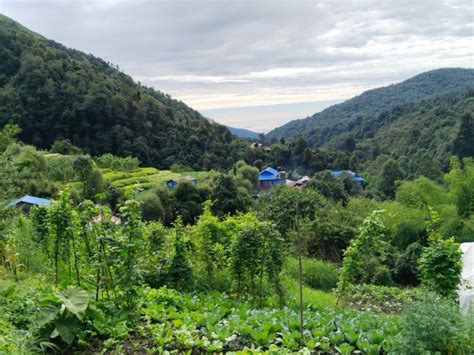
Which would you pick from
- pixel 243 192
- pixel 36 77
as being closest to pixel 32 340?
pixel 243 192

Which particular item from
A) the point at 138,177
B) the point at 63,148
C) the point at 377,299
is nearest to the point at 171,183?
the point at 138,177

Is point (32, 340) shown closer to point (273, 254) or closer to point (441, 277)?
point (273, 254)

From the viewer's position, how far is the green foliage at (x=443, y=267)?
4883 mm

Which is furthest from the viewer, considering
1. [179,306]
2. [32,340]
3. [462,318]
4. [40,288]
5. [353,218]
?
[353,218]

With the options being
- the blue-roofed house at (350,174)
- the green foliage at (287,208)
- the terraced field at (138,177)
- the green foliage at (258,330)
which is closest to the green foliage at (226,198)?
the terraced field at (138,177)

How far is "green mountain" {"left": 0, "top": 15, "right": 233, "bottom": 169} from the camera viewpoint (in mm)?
45062

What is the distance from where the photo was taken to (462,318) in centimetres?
300

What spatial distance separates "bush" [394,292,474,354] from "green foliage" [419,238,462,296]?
2078 millimetres

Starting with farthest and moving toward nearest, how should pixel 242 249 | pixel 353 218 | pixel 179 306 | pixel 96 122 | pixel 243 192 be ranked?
pixel 96 122 → pixel 243 192 → pixel 353 218 → pixel 242 249 → pixel 179 306

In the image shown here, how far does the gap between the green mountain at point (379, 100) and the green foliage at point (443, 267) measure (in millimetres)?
89303

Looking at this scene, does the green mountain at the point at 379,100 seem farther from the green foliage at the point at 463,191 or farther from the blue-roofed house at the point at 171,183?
the green foliage at the point at 463,191

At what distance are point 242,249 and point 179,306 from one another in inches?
40.8

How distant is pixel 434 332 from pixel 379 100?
5052 inches

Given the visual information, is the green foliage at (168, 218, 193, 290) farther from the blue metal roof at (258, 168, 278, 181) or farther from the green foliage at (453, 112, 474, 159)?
the green foliage at (453, 112, 474, 159)
